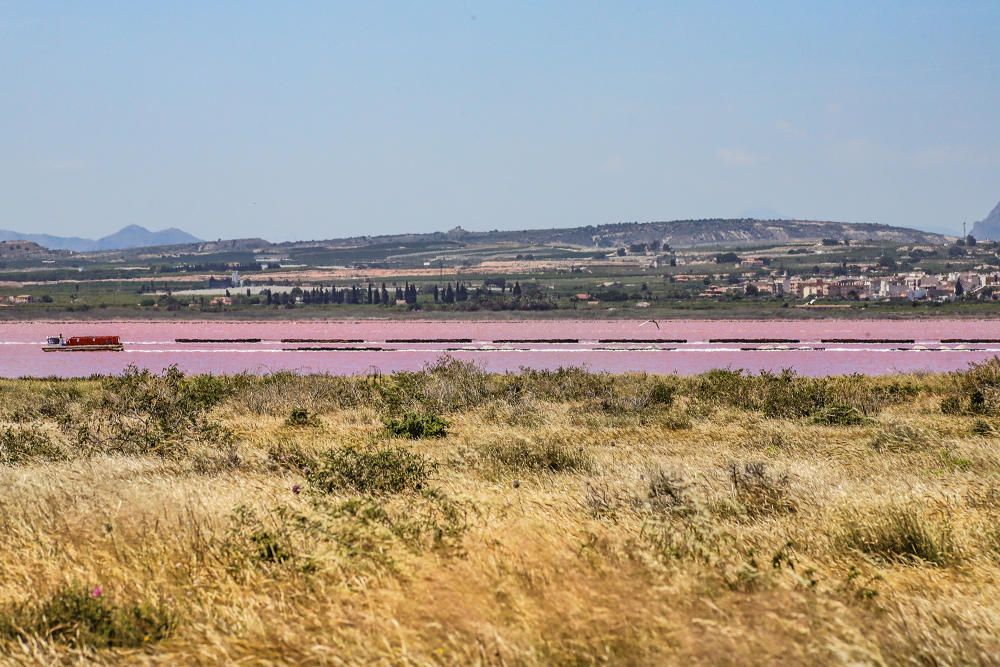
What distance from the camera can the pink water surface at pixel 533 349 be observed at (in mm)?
41656

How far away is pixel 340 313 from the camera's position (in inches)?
3814

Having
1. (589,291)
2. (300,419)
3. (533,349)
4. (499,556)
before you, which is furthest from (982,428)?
(589,291)

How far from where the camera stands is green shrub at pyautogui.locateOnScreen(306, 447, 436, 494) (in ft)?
37.5

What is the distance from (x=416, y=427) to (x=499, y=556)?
1184 centimetres

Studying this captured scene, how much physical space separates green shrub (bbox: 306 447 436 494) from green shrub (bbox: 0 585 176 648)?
177 inches

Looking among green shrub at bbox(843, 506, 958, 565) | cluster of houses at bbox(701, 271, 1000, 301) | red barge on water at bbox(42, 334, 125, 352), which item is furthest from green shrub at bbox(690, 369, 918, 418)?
cluster of houses at bbox(701, 271, 1000, 301)

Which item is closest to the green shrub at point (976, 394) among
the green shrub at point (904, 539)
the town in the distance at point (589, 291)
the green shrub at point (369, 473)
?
the green shrub at point (369, 473)

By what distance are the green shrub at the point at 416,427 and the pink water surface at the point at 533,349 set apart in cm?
1931

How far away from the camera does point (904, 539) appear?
27.0ft

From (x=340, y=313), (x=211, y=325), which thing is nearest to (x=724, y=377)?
(x=211, y=325)

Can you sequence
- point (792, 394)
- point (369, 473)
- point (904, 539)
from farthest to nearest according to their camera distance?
point (792, 394) → point (369, 473) → point (904, 539)

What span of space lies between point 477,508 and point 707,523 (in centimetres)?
200

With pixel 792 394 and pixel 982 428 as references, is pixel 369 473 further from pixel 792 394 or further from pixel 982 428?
pixel 792 394

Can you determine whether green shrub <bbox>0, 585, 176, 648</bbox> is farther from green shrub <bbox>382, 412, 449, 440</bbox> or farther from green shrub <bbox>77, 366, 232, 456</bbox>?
green shrub <bbox>382, 412, 449, 440</bbox>
